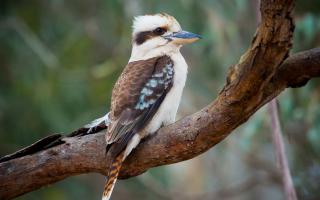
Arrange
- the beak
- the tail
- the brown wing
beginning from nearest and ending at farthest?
the tail < the brown wing < the beak

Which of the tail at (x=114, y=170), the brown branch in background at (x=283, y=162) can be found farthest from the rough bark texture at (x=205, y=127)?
the brown branch in background at (x=283, y=162)

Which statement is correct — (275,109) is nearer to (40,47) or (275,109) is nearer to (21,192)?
(21,192)

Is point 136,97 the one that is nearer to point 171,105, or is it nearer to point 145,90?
point 145,90

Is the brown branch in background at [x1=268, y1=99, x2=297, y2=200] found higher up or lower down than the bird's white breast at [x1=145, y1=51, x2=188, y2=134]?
lower down

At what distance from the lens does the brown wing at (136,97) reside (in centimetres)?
385

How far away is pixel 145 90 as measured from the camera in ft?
13.3

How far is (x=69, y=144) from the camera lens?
3963mm

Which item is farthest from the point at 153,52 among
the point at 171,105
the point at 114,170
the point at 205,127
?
the point at 205,127

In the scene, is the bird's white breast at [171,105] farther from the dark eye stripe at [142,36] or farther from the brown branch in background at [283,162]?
the brown branch in background at [283,162]

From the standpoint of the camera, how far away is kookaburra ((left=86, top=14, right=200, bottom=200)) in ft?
12.5

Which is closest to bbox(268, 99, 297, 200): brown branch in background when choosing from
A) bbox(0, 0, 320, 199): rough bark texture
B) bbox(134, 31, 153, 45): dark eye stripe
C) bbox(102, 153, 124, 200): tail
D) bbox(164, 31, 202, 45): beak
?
bbox(0, 0, 320, 199): rough bark texture

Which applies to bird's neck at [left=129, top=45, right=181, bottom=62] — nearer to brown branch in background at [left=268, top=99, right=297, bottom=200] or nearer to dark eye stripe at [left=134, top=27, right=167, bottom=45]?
dark eye stripe at [left=134, top=27, right=167, bottom=45]

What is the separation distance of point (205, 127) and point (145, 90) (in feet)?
2.23

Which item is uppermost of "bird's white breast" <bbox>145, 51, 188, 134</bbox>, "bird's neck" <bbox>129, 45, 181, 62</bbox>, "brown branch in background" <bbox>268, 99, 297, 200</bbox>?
"bird's neck" <bbox>129, 45, 181, 62</bbox>
